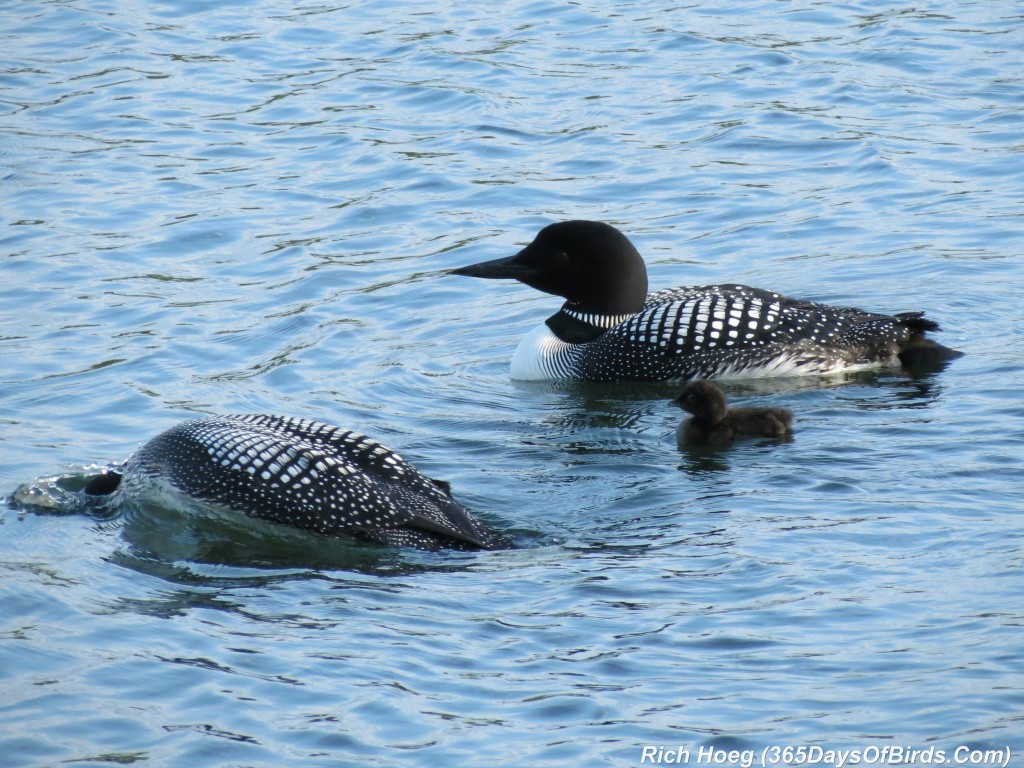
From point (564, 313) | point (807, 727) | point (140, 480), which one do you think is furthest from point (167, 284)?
point (807, 727)

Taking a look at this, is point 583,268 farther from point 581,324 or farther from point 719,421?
point 719,421

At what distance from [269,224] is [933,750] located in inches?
268

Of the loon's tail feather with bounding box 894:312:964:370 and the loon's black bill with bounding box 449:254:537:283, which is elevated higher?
the loon's black bill with bounding box 449:254:537:283

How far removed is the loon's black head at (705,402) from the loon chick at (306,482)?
146cm

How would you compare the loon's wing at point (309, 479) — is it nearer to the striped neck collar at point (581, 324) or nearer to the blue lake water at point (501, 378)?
the blue lake water at point (501, 378)

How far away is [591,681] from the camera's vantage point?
475 centimetres

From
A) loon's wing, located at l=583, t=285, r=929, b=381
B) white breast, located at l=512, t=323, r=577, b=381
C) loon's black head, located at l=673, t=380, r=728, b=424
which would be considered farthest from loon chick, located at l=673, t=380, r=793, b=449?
white breast, located at l=512, t=323, r=577, b=381

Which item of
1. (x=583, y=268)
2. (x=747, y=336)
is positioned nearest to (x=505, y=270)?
(x=583, y=268)

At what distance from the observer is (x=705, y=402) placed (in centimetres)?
715

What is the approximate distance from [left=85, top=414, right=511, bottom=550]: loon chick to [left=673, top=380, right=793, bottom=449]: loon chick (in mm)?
1411

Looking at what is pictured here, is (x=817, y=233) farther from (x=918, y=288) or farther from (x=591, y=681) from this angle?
(x=591, y=681)

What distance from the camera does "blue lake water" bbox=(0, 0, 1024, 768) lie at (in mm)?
4738

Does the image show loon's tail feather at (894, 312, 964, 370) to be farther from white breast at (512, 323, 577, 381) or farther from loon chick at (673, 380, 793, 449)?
white breast at (512, 323, 577, 381)

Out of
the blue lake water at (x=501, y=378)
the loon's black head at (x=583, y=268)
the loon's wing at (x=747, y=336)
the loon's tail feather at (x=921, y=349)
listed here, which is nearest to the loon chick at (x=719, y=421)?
the blue lake water at (x=501, y=378)
